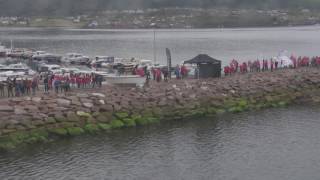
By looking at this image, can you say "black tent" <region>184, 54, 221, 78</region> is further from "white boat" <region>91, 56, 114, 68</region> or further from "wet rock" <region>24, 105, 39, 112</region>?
"white boat" <region>91, 56, 114, 68</region>

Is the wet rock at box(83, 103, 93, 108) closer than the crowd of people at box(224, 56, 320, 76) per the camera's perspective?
Yes

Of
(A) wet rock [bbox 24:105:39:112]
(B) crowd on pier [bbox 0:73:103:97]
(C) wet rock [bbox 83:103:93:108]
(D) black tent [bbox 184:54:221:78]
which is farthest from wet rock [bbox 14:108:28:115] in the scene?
(D) black tent [bbox 184:54:221:78]

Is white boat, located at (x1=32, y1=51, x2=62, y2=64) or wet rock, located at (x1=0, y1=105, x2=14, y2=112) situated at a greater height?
white boat, located at (x1=32, y1=51, x2=62, y2=64)

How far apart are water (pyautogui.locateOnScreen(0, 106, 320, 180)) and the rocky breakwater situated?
1.19m

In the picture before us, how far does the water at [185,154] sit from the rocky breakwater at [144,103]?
119 cm

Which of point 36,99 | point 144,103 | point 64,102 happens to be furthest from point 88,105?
point 144,103

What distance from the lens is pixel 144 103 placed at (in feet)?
143

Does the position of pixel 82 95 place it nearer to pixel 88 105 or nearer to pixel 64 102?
pixel 88 105

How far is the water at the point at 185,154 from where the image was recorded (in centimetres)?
3166

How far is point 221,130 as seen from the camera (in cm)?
4078

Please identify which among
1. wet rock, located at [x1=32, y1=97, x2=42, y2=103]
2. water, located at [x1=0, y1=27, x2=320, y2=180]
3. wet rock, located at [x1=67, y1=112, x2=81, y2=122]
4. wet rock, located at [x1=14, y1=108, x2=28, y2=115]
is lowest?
water, located at [x1=0, y1=27, x2=320, y2=180]

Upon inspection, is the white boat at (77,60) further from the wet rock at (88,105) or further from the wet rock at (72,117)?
the wet rock at (72,117)

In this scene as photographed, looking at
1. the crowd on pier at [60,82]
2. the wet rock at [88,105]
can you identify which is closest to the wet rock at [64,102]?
the wet rock at [88,105]

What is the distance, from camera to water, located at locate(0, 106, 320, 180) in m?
31.7
